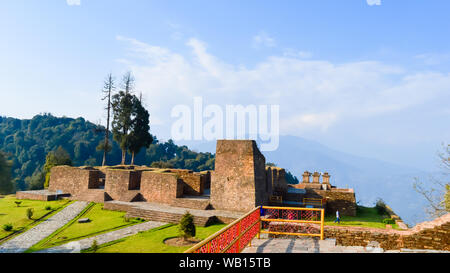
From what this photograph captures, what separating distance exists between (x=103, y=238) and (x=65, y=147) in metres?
65.0

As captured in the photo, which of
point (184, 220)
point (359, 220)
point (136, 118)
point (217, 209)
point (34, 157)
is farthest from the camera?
point (34, 157)

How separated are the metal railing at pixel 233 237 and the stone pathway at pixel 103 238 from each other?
22.7 ft

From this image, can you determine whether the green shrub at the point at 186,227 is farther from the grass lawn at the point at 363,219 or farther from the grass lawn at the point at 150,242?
the grass lawn at the point at 363,219

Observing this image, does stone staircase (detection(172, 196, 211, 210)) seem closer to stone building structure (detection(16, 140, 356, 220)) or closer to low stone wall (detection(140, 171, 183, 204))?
stone building structure (detection(16, 140, 356, 220))

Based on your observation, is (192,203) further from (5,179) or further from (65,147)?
(65,147)

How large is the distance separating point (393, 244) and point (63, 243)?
494 inches

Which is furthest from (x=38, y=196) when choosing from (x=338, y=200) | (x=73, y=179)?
(x=338, y=200)

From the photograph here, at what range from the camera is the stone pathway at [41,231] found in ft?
36.2

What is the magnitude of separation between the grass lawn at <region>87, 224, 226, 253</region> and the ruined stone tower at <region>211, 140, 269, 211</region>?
267 centimetres

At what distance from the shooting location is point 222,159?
16.0 meters

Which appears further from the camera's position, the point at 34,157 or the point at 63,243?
the point at 34,157

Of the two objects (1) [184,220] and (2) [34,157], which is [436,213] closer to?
(1) [184,220]

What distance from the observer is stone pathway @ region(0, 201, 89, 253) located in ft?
36.2
